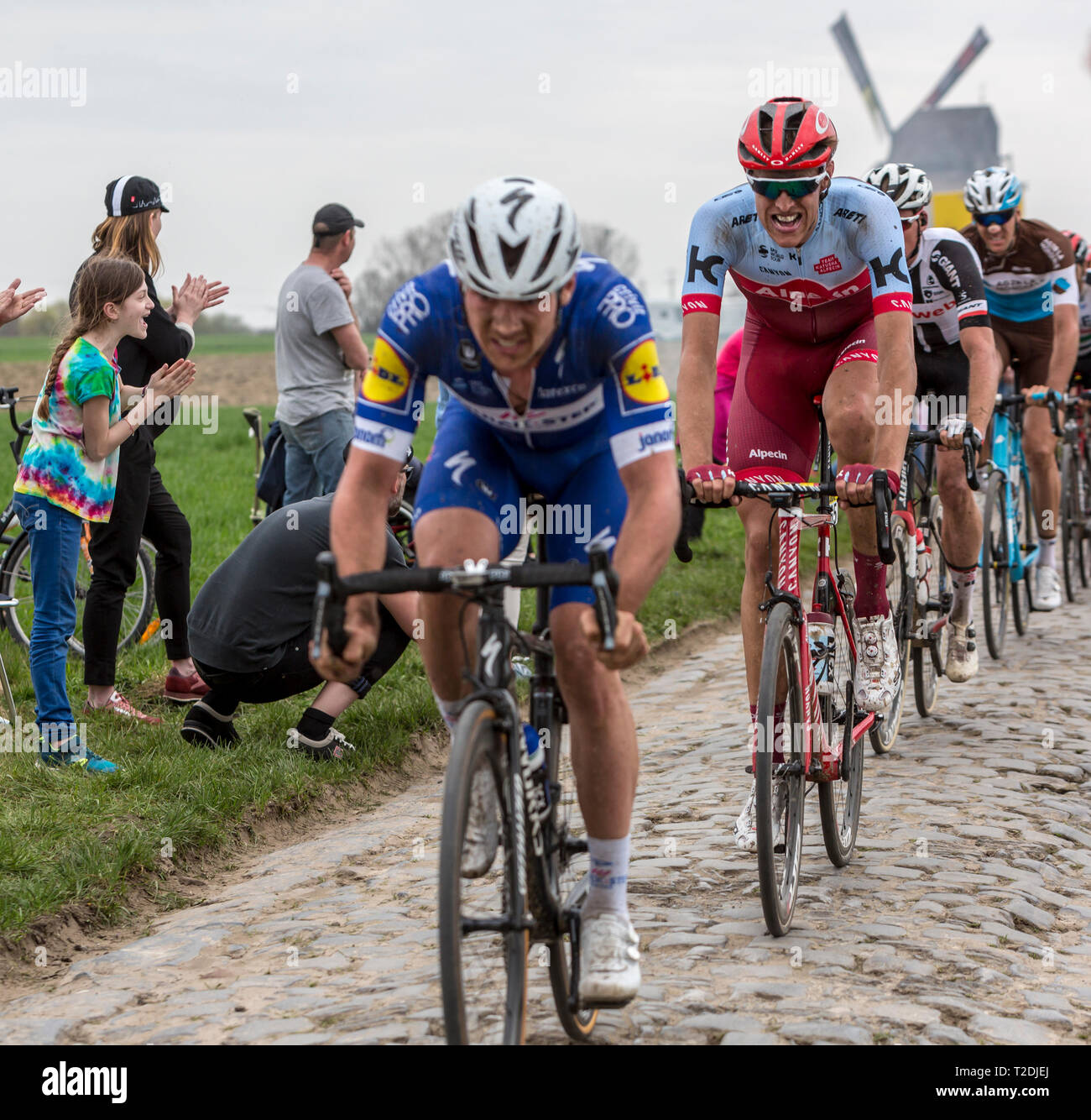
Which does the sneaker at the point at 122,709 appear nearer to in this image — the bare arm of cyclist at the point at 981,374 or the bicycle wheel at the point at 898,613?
the bicycle wheel at the point at 898,613

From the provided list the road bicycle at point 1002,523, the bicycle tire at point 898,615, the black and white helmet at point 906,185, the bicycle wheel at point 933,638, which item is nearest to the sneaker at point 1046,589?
the road bicycle at point 1002,523

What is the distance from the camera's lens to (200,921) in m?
5.21

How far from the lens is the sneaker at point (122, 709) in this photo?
7383 mm

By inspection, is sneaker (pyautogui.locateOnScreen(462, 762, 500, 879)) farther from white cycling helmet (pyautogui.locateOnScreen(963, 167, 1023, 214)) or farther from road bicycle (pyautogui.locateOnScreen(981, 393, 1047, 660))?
white cycling helmet (pyautogui.locateOnScreen(963, 167, 1023, 214))

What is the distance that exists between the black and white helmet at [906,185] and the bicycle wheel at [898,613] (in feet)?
5.38

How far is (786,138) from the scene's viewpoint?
525 cm

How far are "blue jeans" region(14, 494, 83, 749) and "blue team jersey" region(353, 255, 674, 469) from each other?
11.5 ft

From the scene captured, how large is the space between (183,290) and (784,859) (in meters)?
4.81

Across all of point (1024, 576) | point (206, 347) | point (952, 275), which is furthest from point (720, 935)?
point (206, 347)

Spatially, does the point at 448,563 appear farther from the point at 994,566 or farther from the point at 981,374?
the point at 994,566

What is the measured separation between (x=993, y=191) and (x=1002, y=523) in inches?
88.7

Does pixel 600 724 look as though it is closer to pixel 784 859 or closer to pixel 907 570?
pixel 784 859
